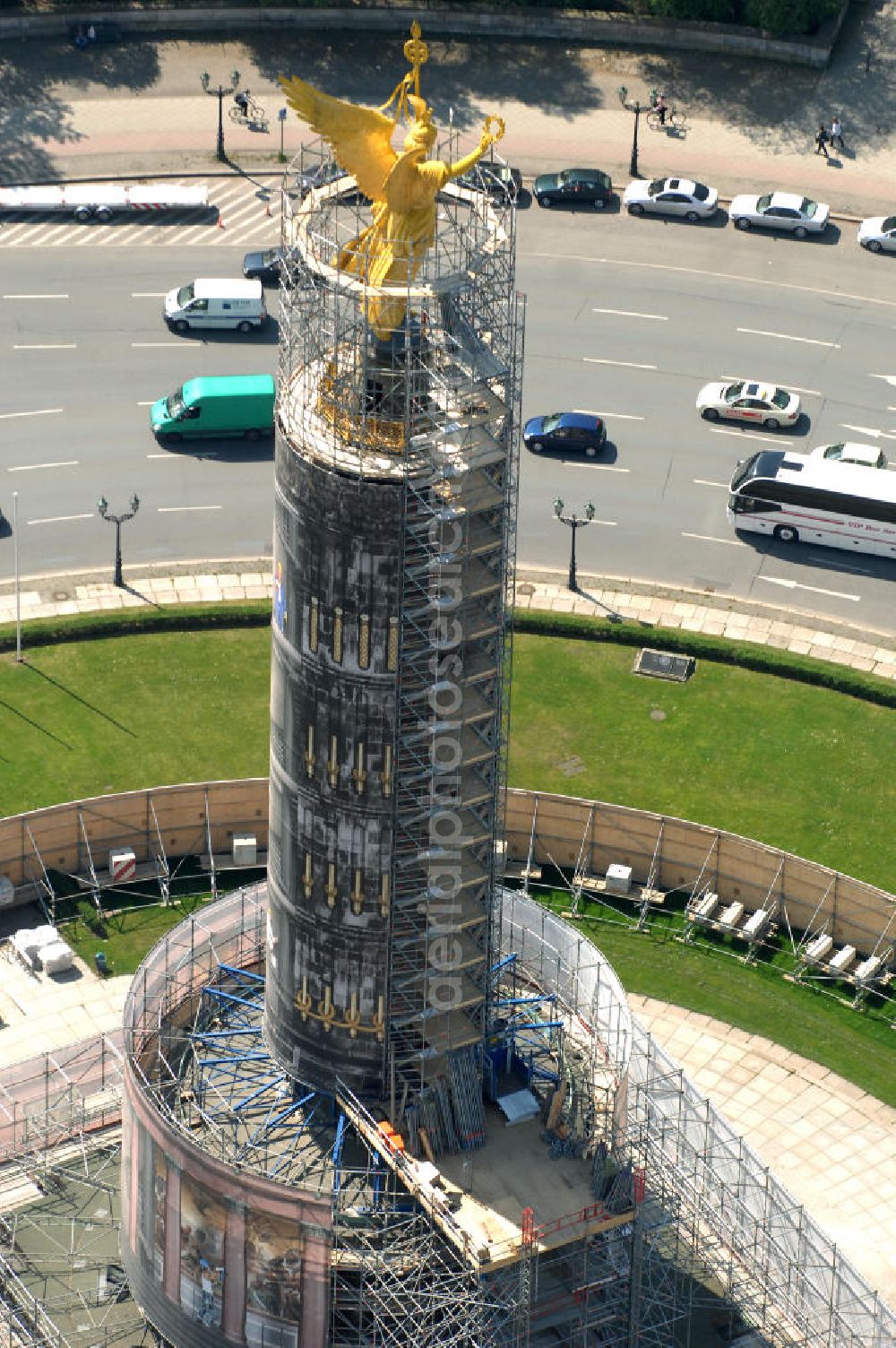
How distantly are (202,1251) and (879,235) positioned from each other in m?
94.0

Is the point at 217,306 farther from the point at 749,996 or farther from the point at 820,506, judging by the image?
the point at 749,996

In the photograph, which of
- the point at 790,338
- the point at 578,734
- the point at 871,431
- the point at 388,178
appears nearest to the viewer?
the point at 388,178

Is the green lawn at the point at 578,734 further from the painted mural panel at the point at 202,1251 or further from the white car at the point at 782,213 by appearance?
the white car at the point at 782,213

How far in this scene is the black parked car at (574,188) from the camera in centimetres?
17888

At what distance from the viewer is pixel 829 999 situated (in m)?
129

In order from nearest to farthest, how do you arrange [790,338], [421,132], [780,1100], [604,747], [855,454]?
[421,132] → [780,1100] → [604,747] → [855,454] → [790,338]

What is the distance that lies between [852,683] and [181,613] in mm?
33809

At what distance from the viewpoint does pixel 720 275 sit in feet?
575

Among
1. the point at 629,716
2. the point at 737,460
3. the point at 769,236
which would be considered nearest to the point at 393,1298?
the point at 629,716

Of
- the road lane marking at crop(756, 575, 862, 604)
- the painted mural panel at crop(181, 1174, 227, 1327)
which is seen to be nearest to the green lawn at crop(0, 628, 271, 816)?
the road lane marking at crop(756, 575, 862, 604)

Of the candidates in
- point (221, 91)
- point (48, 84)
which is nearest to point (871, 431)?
point (221, 91)

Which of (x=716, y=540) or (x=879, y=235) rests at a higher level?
(x=879, y=235)

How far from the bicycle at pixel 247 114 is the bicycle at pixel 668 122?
24.5m

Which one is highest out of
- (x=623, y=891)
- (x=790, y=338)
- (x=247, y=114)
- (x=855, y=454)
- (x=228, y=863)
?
(x=247, y=114)
